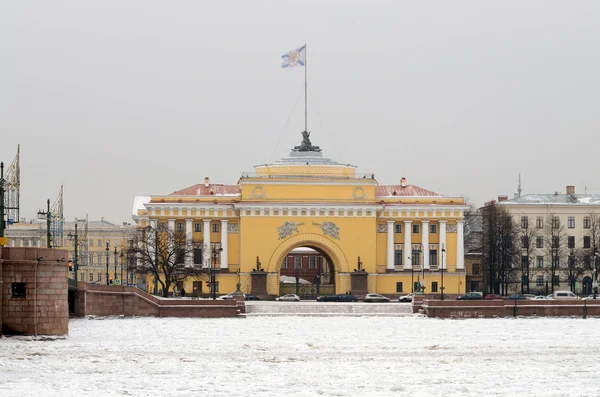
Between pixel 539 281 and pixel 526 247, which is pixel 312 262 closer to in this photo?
pixel 526 247

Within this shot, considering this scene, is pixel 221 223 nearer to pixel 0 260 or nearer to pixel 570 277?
pixel 570 277

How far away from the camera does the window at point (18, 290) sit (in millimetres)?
43125

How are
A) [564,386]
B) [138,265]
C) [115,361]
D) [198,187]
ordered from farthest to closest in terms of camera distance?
[198,187]
[138,265]
[115,361]
[564,386]

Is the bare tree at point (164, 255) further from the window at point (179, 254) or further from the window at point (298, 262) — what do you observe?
the window at point (298, 262)

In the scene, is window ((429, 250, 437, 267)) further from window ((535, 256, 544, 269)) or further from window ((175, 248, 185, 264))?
window ((175, 248, 185, 264))

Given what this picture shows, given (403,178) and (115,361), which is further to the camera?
(403,178)

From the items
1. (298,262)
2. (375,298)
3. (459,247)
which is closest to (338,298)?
(375,298)

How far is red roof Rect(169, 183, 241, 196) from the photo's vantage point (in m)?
94.6

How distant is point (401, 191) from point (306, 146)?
7966 millimetres

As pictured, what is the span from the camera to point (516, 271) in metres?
100

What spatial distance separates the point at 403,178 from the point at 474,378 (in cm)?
6419

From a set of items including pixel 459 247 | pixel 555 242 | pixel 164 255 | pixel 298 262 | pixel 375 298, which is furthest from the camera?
pixel 298 262

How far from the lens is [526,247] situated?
99250 millimetres

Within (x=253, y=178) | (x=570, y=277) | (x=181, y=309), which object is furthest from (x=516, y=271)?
(x=181, y=309)
